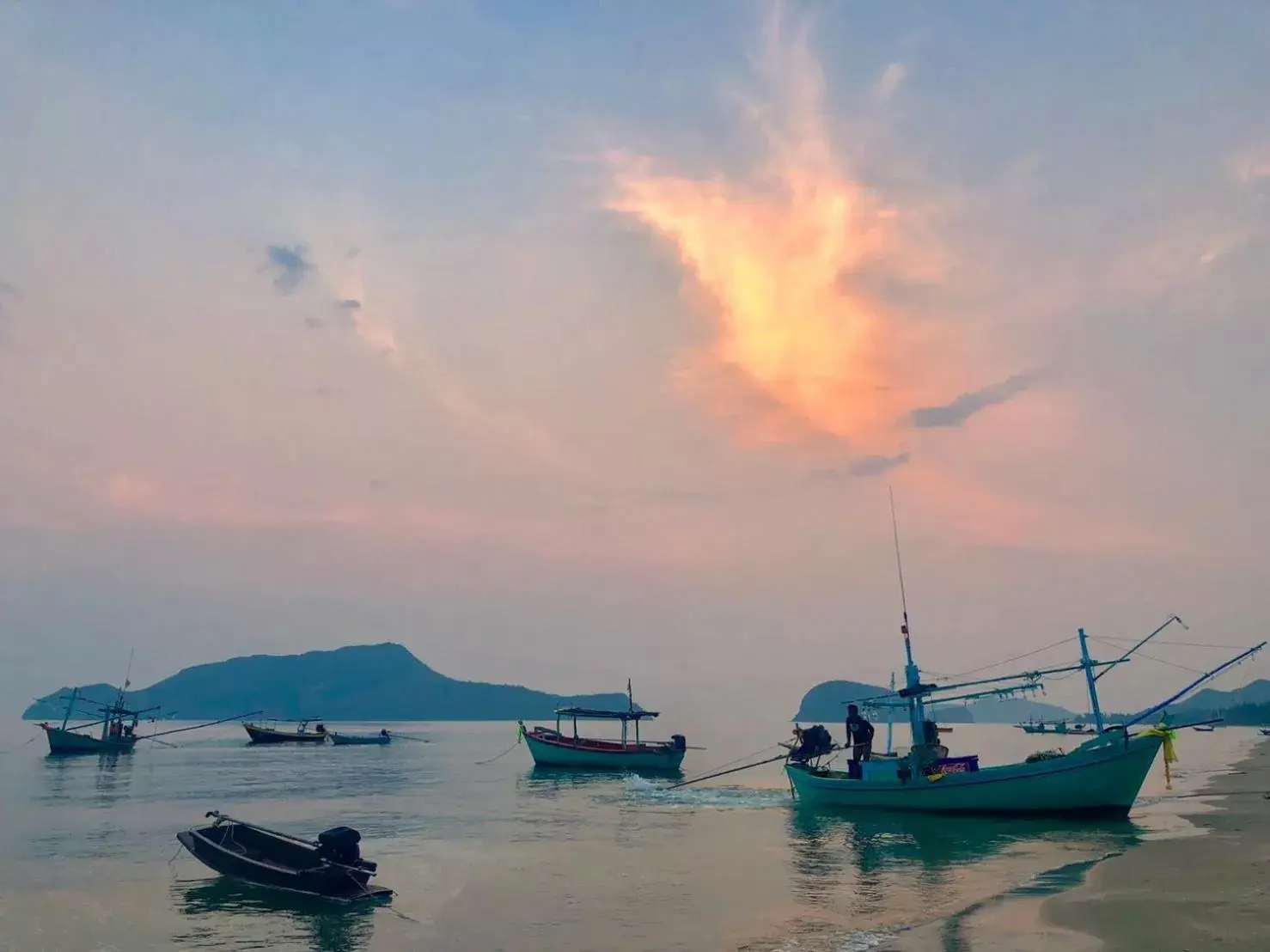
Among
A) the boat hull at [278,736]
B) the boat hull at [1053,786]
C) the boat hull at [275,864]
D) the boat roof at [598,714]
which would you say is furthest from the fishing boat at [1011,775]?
the boat hull at [278,736]

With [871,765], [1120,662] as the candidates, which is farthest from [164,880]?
[1120,662]

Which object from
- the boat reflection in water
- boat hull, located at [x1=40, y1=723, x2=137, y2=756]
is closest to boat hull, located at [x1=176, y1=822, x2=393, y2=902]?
the boat reflection in water

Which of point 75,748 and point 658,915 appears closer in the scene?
point 658,915

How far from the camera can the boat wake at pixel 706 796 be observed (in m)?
46.1

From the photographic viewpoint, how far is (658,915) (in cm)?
2083

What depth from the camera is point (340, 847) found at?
75.0ft

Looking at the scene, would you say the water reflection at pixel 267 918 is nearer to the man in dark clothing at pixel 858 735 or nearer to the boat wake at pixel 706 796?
the man in dark clothing at pixel 858 735

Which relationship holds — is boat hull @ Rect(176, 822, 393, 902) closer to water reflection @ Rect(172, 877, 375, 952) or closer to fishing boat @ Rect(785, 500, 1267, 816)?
water reflection @ Rect(172, 877, 375, 952)

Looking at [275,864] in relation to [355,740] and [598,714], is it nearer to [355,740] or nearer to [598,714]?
[598,714]

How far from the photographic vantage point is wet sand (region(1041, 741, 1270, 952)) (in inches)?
610

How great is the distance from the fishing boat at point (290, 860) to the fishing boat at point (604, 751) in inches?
1797

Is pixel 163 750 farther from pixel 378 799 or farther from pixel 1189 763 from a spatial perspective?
pixel 1189 763

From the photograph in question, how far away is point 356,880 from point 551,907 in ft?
17.1

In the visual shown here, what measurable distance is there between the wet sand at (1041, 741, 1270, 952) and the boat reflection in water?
2063 millimetres
